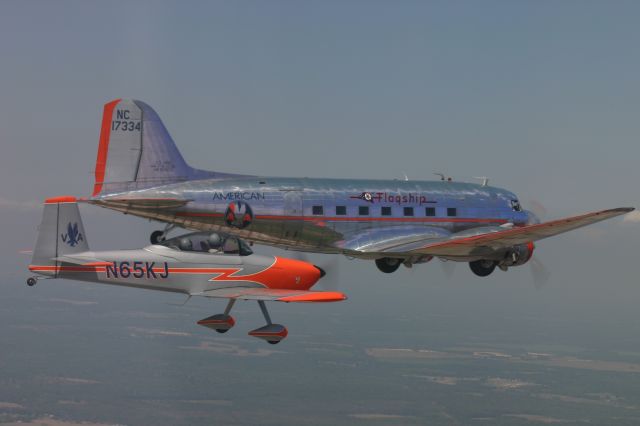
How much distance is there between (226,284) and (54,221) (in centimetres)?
637

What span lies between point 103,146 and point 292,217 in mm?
8942

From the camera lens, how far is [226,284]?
32688 mm

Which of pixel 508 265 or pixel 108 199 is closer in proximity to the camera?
pixel 108 199

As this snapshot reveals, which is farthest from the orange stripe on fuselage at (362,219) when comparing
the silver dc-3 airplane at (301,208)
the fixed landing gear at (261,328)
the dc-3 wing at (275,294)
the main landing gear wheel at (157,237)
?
the fixed landing gear at (261,328)

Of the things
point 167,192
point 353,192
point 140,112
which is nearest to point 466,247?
point 353,192

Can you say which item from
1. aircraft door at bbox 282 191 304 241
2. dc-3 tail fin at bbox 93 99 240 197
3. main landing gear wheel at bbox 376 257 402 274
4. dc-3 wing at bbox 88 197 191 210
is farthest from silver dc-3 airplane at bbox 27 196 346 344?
main landing gear wheel at bbox 376 257 402 274

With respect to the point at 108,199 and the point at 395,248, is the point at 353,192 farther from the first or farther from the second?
the point at 108,199

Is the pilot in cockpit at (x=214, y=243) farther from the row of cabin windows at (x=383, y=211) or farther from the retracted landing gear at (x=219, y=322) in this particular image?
the row of cabin windows at (x=383, y=211)

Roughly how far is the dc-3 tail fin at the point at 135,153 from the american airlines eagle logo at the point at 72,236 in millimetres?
8276

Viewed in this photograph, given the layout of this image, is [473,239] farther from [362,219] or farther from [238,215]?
[238,215]

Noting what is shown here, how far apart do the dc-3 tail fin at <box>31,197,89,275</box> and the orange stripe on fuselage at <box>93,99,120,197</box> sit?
27.8 ft

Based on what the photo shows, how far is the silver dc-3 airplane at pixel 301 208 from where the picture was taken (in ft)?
130

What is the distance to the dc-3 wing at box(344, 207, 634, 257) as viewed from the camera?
127 ft

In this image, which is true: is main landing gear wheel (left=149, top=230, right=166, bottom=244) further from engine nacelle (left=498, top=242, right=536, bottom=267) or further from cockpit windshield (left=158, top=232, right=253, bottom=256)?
engine nacelle (left=498, top=242, right=536, bottom=267)
